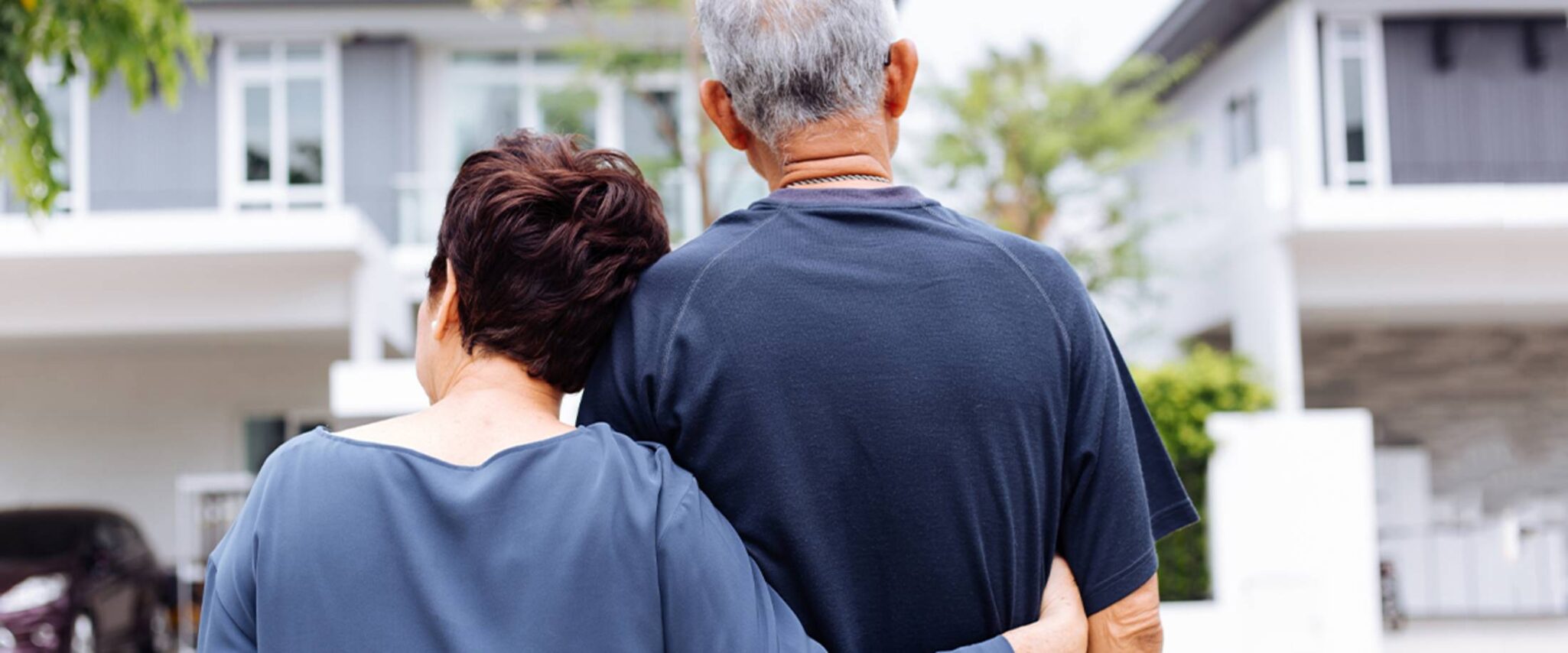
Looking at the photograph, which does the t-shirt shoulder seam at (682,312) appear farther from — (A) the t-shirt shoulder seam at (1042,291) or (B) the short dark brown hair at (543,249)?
(A) the t-shirt shoulder seam at (1042,291)

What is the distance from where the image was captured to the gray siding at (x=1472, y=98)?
1242 centimetres

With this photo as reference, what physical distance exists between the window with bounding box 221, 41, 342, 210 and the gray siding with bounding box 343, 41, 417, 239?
0.14 meters

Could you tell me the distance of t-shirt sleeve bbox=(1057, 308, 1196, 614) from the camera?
1.73 metres

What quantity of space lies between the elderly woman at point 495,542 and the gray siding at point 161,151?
41.8 ft

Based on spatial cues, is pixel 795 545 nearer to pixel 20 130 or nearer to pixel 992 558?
pixel 992 558

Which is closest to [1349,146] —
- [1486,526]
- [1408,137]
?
[1408,137]

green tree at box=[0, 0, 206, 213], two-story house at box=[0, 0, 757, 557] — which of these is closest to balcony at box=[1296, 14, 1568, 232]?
two-story house at box=[0, 0, 757, 557]

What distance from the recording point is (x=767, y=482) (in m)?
1.65

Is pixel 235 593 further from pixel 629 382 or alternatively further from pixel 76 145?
pixel 76 145

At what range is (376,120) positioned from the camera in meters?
13.2

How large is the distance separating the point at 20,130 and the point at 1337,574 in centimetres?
709

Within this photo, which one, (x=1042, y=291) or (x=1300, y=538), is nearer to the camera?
(x=1042, y=291)

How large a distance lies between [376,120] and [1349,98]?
29.6ft

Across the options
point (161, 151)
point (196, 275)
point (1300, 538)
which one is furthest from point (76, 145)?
point (1300, 538)
